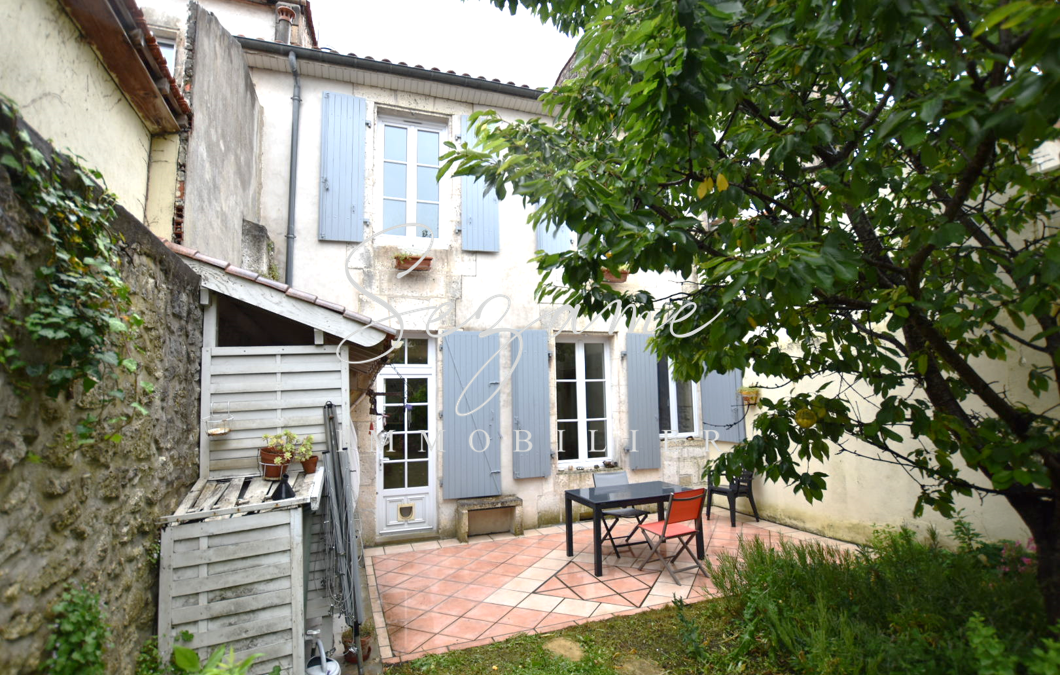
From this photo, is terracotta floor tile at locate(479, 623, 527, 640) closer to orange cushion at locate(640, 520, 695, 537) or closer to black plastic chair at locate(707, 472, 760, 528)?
orange cushion at locate(640, 520, 695, 537)

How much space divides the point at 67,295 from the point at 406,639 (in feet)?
9.57

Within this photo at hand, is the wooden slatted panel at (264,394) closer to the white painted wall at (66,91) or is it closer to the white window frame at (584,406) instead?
the white painted wall at (66,91)

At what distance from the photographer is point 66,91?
2303 mm

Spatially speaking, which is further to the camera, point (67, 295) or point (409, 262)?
point (409, 262)

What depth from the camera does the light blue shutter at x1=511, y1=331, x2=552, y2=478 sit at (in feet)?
20.4

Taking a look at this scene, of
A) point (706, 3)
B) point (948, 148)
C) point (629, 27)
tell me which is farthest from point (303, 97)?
point (948, 148)

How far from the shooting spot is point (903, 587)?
125 inches

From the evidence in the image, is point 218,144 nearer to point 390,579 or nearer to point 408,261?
point 408,261

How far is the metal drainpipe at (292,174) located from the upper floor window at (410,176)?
3.15ft

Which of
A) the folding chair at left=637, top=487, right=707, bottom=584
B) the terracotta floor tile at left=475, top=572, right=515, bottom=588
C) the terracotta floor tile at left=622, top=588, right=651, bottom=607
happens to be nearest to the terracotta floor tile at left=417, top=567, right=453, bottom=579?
the terracotta floor tile at left=475, top=572, right=515, bottom=588

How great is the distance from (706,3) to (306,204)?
5131mm

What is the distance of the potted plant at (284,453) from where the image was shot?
10.1 ft

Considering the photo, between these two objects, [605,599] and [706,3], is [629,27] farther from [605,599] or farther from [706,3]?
[605,599]

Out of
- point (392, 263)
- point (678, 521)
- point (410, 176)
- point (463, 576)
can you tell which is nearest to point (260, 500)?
point (463, 576)
